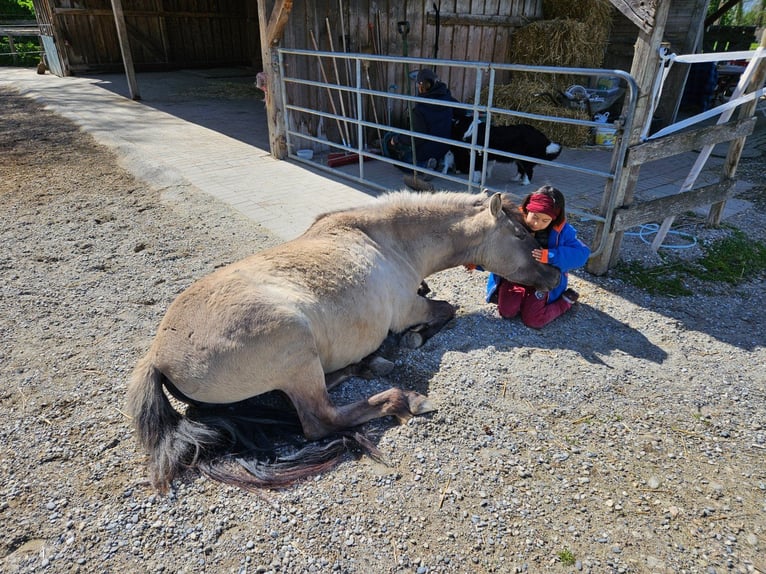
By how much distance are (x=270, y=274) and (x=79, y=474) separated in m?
1.39

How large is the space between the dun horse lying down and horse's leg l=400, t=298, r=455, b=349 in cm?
2

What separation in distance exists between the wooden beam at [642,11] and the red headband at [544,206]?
145cm

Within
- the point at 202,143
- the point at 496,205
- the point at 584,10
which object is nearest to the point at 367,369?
the point at 496,205

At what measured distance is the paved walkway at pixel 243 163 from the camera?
6285mm

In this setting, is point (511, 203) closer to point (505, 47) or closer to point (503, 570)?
point (503, 570)

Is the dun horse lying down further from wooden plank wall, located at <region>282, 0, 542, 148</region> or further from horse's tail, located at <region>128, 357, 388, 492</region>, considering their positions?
wooden plank wall, located at <region>282, 0, 542, 148</region>

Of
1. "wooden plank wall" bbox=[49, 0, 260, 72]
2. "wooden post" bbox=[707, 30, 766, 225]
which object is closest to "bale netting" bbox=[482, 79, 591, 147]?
"wooden post" bbox=[707, 30, 766, 225]

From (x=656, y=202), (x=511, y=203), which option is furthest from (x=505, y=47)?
(x=511, y=203)

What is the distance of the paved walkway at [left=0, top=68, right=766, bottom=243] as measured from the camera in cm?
629

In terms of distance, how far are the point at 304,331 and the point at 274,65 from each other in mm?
6423

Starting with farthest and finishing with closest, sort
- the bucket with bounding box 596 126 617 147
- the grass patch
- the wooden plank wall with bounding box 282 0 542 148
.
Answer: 1. the bucket with bounding box 596 126 617 147
2. the wooden plank wall with bounding box 282 0 542 148
3. the grass patch

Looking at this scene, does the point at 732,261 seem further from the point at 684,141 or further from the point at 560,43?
the point at 560,43

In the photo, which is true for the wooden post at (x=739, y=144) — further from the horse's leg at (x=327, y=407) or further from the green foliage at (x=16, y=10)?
the green foliage at (x=16, y=10)

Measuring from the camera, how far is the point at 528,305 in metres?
3.73
